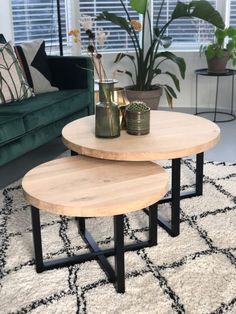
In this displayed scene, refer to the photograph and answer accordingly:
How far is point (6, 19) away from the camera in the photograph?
3922 mm

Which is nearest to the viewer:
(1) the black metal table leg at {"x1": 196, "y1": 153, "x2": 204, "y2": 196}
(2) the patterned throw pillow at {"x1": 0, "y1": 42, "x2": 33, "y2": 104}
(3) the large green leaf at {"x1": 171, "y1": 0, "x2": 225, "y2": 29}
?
(1) the black metal table leg at {"x1": 196, "y1": 153, "x2": 204, "y2": 196}

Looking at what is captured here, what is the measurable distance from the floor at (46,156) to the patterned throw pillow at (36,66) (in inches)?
18.6

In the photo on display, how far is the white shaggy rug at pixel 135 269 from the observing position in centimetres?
154

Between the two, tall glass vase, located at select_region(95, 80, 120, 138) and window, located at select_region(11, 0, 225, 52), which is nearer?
tall glass vase, located at select_region(95, 80, 120, 138)

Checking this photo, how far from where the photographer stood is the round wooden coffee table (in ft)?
5.71

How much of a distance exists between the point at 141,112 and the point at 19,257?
848 millimetres

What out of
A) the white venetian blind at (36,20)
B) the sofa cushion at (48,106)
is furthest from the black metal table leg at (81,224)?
the white venetian blind at (36,20)

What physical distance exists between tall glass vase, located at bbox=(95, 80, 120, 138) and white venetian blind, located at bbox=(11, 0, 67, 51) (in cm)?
265

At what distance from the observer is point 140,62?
396 cm

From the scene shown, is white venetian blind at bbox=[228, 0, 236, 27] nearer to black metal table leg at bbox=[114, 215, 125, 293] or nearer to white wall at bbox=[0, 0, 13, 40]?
white wall at bbox=[0, 0, 13, 40]

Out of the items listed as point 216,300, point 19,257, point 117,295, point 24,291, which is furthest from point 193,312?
point 19,257

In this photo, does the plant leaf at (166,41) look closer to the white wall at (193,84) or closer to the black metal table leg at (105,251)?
the white wall at (193,84)

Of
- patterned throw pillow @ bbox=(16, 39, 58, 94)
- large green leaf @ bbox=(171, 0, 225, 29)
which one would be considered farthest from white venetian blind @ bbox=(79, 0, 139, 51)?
patterned throw pillow @ bbox=(16, 39, 58, 94)

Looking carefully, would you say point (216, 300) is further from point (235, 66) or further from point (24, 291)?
point (235, 66)
